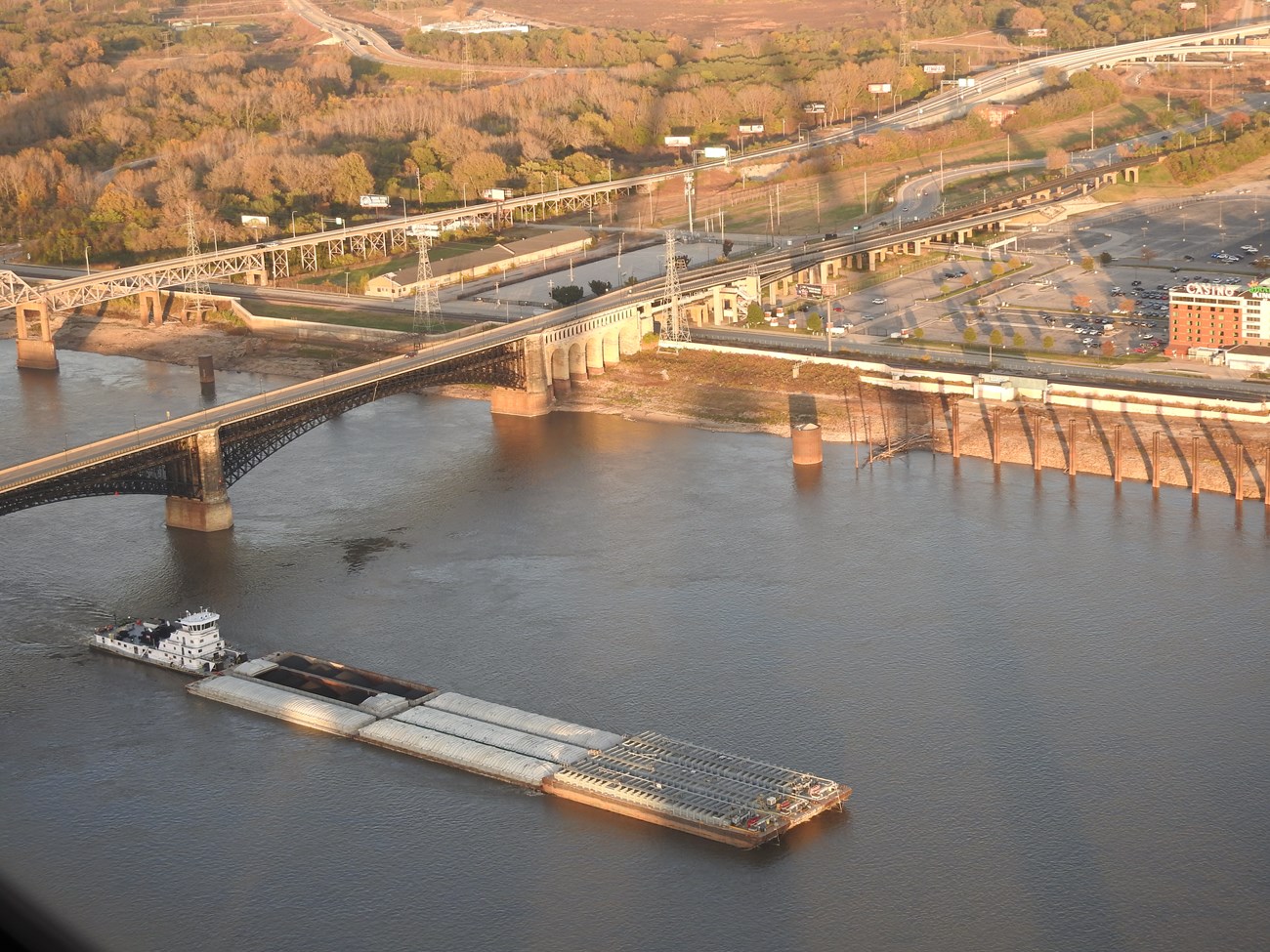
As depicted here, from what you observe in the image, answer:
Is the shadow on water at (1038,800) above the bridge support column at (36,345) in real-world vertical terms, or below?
below

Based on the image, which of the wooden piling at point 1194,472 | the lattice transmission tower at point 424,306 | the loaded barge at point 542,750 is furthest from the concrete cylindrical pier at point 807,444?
the lattice transmission tower at point 424,306

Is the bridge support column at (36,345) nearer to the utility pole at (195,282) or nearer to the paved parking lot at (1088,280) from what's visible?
the utility pole at (195,282)

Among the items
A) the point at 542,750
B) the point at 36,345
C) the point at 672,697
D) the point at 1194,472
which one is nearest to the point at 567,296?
the point at 36,345

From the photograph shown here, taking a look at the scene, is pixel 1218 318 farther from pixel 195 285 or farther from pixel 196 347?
pixel 195 285

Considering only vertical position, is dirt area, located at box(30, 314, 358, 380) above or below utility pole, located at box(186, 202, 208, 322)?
below

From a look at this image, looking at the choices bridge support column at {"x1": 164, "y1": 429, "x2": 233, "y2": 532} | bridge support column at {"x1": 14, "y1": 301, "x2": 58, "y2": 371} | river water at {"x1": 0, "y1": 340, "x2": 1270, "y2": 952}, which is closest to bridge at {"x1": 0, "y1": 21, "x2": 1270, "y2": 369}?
bridge support column at {"x1": 14, "y1": 301, "x2": 58, "y2": 371}

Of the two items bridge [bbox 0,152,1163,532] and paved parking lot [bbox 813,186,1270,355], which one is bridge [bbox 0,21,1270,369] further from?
paved parking lot [bbox 813,186,1270,355]
